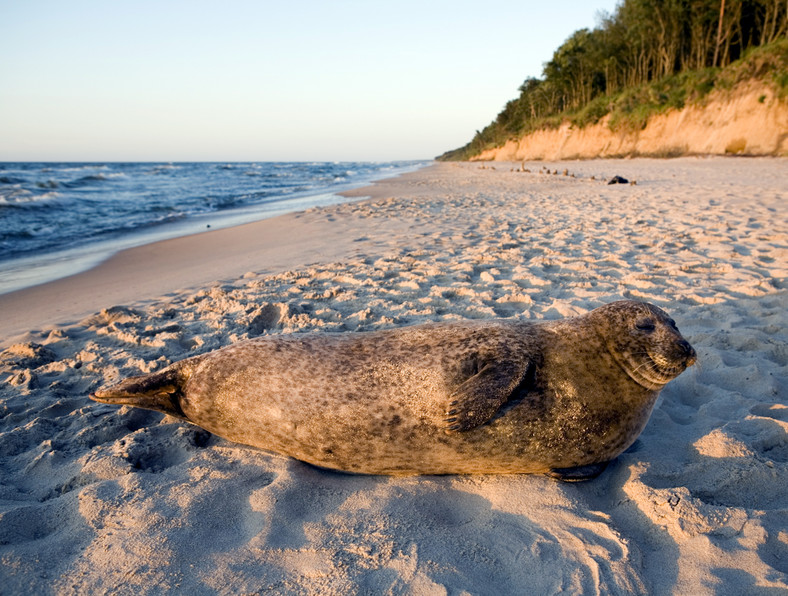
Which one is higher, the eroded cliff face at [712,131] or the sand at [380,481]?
the eroded cliff face at [712,131]

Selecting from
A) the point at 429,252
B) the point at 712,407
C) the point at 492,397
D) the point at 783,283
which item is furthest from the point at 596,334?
the point at 429,252

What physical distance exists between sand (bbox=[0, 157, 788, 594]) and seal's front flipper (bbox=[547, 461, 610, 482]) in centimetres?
5

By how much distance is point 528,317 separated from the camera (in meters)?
4.41

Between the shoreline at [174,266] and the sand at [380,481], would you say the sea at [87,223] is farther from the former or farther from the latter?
the sand at [380,481]

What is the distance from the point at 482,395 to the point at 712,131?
2968cm

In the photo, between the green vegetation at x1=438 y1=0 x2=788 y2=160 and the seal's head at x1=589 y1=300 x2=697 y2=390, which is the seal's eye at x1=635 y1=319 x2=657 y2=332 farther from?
the green vegetation at x1=438 y1=0 x2=788 y2=160

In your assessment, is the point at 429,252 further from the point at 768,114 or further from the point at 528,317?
the point at 768,114

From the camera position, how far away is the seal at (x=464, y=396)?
2.45 metres

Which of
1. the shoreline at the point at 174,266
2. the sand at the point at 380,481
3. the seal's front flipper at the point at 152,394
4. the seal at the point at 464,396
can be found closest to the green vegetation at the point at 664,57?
the shoreline at the point at 174,266

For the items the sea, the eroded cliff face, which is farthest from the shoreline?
Result: the eroded cliff face

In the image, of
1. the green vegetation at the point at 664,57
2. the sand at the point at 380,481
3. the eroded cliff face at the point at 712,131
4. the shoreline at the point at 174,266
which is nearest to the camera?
the sand at the point at 380,481

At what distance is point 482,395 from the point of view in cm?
236

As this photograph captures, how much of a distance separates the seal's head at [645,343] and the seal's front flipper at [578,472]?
51cm

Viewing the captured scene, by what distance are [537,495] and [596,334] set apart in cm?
94
